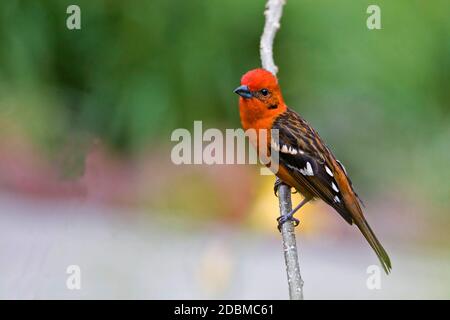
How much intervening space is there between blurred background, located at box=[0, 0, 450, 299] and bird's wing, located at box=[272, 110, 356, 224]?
1347 mm

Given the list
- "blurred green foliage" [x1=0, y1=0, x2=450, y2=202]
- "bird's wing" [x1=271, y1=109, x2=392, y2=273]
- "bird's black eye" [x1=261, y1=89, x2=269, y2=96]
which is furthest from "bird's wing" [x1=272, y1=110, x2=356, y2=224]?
"blurred green foliage" [x1=0, y1=0, x2=450, y2=202]


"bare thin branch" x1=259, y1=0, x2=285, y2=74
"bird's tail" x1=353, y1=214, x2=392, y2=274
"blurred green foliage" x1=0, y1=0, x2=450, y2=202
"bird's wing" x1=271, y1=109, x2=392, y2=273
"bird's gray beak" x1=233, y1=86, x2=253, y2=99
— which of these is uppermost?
"blurred green foliage" x1=0, y1=0, x2=450, y2=202

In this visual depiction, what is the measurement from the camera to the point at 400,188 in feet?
16.7

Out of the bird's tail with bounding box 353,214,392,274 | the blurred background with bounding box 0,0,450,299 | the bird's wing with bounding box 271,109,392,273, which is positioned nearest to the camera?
the bird's tail with bounding box 353,214,392,274

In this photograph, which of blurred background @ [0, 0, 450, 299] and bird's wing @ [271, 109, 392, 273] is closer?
bird's wing @ [271, 109, 392, 273]

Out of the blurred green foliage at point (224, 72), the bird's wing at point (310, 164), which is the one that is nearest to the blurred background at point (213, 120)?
the blurred green foliage at point (224, 72)

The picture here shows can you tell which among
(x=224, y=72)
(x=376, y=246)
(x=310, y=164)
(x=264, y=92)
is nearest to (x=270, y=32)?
(x=264, y=92)

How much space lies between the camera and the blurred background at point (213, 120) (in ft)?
16.1

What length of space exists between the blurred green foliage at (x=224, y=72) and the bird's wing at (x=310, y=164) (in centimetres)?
148

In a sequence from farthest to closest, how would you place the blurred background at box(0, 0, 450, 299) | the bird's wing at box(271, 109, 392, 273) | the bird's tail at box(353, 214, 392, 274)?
the blurred background at box(0, 0, 450, 299) → the bird's wing at box(271, 109, 392, 273) → the bird's tail at box(353, 214, 392, 274)

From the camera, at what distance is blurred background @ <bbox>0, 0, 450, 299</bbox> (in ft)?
16.1

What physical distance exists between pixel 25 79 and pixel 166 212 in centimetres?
118

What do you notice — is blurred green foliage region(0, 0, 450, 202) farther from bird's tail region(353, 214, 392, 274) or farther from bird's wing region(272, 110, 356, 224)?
bird's tail region(353, 214, 392, 274)

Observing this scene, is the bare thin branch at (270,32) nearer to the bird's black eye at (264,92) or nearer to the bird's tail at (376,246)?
the bird's black eye at (264,92)
